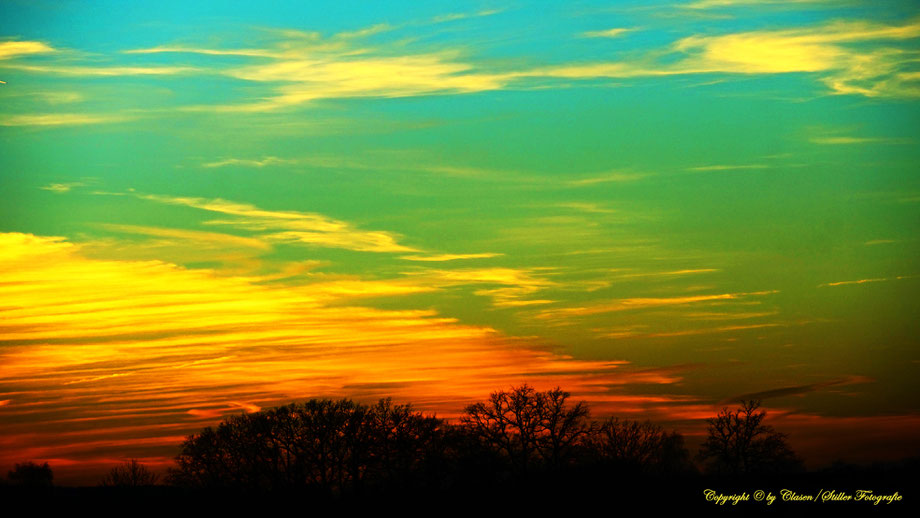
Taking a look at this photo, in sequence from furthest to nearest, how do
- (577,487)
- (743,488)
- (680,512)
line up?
(577,487) → (743,488) → (680,512)

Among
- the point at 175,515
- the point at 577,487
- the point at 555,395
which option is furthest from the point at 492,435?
the point at 175,515

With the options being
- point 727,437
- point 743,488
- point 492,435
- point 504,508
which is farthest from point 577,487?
point 727,437

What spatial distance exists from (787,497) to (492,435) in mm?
40086

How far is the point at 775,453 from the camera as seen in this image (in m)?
85.5

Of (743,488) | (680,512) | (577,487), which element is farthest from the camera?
(577,487)

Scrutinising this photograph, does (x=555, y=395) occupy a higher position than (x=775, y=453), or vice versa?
(x=555, y=395)

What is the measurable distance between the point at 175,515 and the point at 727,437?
5211cm

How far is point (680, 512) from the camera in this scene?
4512cm

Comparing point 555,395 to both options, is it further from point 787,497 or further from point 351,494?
point 787,497

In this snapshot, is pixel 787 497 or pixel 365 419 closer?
pixel 787 497

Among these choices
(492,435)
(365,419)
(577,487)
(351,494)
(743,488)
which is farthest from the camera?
(365,419)

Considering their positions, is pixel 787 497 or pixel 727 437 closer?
pixel 787 497

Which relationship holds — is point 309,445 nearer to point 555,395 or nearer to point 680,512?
point 555,395

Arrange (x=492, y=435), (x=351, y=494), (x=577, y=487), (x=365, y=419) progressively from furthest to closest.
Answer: (x=365, y=419)
(x=492, y=435)
(x=351, y=494)
(x=577, y=487)
